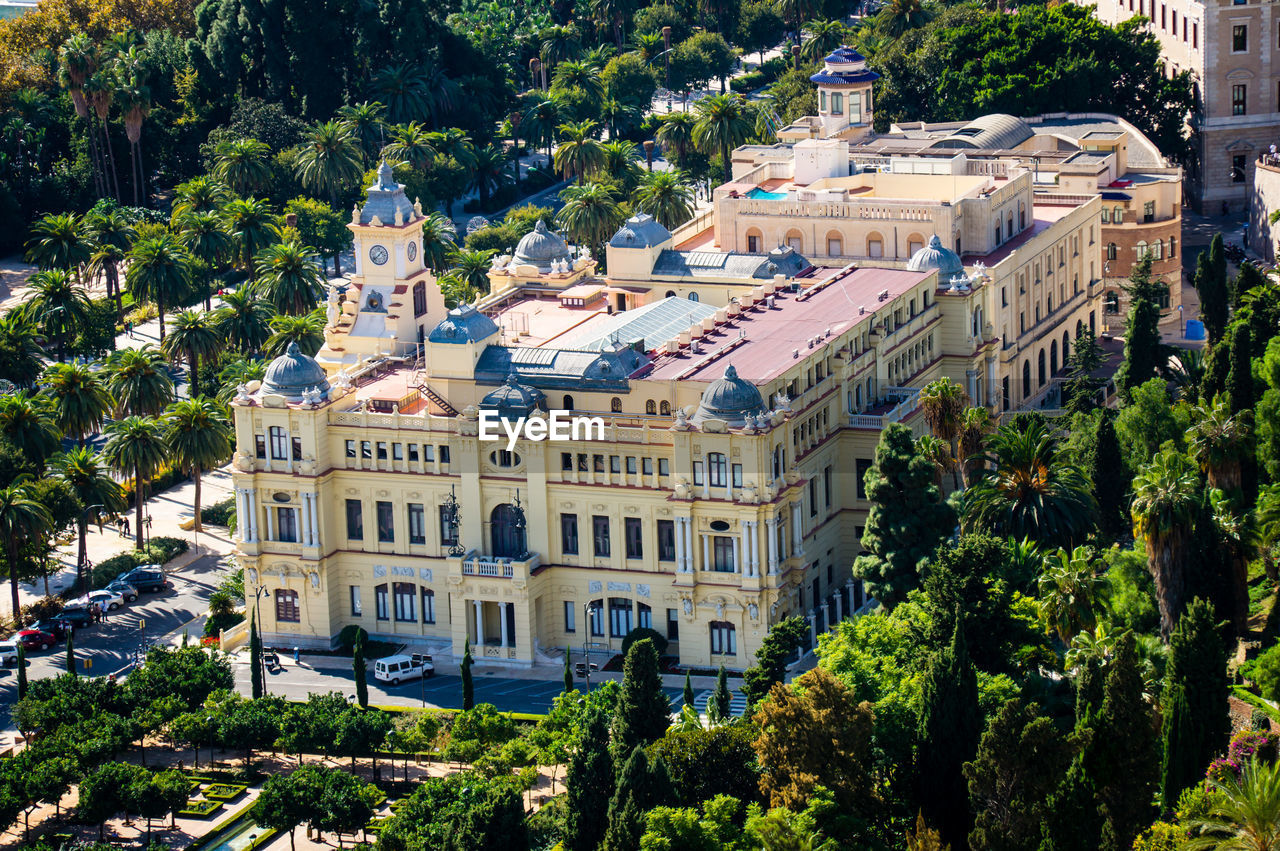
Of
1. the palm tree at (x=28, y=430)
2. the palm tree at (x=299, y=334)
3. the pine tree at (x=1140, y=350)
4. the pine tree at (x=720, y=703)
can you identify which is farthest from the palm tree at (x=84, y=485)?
the pine tree at (x=1140, y=350)

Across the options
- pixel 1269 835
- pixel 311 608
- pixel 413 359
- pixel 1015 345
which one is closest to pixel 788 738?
pixel 1269 835

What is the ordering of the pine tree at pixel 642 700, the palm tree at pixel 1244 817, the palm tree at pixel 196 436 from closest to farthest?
the palm tree at pixel 1244 817
the pine tree at pixel 642 700
the palm tree at pixel 196 436

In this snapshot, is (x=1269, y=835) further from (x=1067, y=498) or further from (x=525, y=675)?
(x=525, y=675)

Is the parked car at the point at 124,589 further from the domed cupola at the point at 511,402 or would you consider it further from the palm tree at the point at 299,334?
the domed cupola at the point at 511,402

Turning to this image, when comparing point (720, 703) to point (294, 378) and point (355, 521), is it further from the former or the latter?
point (294, 378)

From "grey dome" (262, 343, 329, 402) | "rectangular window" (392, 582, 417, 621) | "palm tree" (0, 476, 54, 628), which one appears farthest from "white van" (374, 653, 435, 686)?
"palm tree" (0, 476, 54, 628)

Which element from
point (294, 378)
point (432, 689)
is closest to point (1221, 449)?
point (432, 689)

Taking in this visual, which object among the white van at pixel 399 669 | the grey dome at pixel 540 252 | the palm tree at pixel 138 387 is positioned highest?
the grey dome at pixel 540 252
